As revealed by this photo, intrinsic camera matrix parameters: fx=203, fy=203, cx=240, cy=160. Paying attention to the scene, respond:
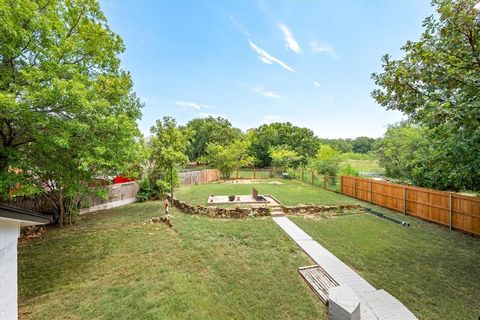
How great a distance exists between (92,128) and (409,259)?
10105 mm

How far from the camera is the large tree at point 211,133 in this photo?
40.6m

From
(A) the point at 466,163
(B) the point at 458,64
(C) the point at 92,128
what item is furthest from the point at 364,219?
(C) the point at 92,128

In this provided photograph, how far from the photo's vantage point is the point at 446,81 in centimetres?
505

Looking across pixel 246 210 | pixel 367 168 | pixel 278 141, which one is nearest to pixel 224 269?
pixel 246 210

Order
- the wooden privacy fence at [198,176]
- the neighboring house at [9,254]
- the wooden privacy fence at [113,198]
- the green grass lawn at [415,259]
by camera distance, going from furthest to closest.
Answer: the wooden privacy fence at [198,176] → the wooden privacy fence at [113,198] → the green grass lawn at [415,259] → the neighboring house at [9,254]

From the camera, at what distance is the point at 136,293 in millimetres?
4484

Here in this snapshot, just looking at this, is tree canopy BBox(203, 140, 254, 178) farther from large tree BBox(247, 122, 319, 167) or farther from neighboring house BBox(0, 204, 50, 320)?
neighboring house BBox(0, 204, 50, 320)

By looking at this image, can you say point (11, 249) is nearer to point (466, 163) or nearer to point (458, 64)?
point (458, 64)

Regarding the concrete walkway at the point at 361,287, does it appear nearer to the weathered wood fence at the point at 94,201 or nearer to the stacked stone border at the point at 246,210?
the stacked stone border at the point at 246,210

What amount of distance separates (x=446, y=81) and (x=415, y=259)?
16.6 ft

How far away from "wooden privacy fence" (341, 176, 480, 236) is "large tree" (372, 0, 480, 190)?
338cm

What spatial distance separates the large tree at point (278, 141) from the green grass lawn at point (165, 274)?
100 ft

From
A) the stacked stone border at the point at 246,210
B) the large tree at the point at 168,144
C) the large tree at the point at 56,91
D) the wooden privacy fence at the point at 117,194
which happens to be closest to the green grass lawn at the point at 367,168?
the stacked stone border at the point at 246,210

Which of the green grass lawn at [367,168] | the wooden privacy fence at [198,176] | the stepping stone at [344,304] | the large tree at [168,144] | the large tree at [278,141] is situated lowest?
the stepping stone at [344,304]
